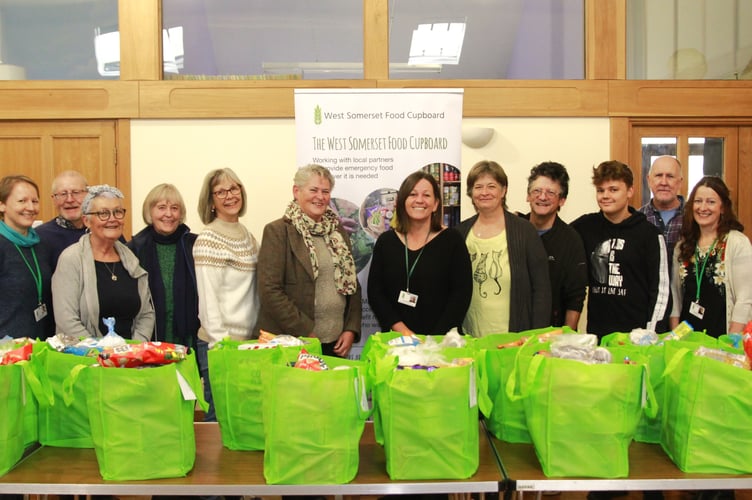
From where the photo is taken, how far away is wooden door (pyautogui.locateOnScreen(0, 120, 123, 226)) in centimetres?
498

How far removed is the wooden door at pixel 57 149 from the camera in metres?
4.98

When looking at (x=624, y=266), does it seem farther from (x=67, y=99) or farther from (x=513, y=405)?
(x=67, y=99)

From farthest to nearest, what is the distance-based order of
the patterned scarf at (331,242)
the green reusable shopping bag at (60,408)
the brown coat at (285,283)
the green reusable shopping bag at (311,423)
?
1. the patterned scarf at (331,242)
2. the brown coat at (285,283)
3. the green reusable shopping bag at (60,408)
4. the green reusable shopping bag at (311,423)

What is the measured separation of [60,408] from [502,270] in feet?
5.85

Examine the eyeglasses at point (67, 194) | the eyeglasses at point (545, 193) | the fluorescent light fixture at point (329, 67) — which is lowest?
the eyeglasses at point (545, 193)

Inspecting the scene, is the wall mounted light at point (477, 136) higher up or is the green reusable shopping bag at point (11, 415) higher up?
the wall mounted light at point (477, 136)

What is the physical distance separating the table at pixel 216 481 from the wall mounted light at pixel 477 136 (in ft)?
11.0

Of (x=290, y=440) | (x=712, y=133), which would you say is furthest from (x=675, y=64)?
(x=290, y=440)

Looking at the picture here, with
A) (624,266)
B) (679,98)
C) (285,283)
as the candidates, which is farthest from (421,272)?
(679,98)

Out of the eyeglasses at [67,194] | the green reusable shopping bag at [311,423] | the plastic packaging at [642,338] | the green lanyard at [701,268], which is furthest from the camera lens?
the eyeglasses at [67,194]

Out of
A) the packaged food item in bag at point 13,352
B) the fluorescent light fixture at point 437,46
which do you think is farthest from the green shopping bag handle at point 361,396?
the fluorescent light fixture at point 437,46

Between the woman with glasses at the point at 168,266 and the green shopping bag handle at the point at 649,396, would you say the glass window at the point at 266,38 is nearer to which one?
the woman with glasses at the point at 168,266

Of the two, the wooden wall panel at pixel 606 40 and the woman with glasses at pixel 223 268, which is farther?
the wooden wall panel at pixel 606 40

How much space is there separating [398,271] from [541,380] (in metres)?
1.28
